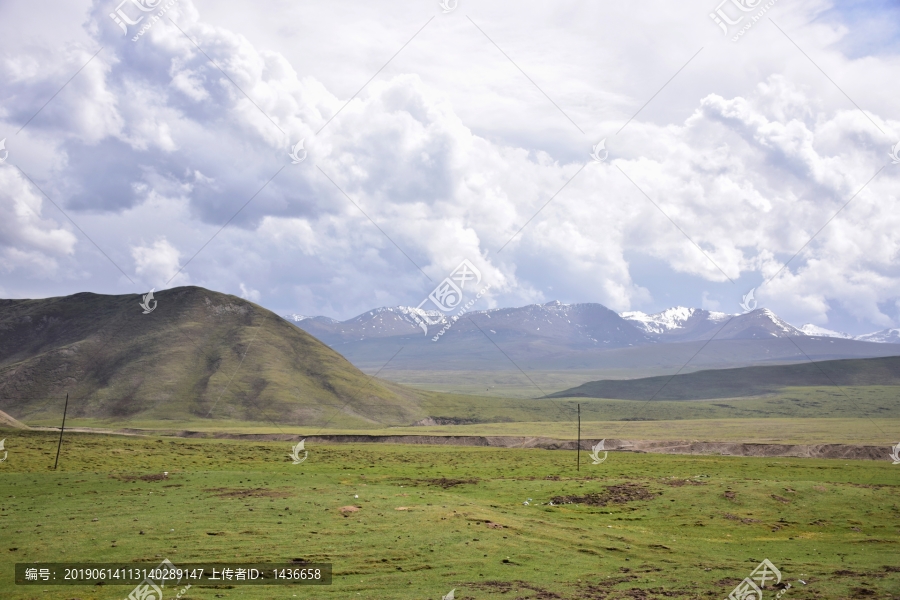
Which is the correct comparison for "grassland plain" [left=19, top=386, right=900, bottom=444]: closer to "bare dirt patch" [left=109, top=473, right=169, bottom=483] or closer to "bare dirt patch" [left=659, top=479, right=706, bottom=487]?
"bare dirt patch" [left=659, top=479, right=706, bottom=487]

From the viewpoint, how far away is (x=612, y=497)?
45.3 m

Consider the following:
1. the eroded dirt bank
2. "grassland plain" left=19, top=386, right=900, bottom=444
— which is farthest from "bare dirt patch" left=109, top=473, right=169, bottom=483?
"grassland plain" left=19, top=386, right=900, bottom=444

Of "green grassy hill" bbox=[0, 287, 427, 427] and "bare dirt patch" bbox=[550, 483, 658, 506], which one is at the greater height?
"green grassy hill" bbox=[0, 287, 427, 427]

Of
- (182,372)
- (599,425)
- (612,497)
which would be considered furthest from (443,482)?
(182,372)

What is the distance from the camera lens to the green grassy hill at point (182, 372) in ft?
495

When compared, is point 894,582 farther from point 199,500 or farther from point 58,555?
point 199,500

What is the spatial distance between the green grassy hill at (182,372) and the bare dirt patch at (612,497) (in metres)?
112

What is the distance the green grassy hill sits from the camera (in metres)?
151

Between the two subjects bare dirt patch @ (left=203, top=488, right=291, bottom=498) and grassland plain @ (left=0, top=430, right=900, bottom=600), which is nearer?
grassland plain @ (left=0, top=430, right=900, bottom=600)

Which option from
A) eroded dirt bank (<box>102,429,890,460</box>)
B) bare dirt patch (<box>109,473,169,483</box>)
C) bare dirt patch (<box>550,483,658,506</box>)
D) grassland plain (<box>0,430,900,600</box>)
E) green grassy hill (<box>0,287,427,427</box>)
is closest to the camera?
grassland plain (<box>0,430,900,600</box>)

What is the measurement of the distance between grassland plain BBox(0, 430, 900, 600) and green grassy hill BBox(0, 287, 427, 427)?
97205 mm

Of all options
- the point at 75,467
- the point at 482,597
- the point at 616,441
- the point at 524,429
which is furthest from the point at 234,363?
the point at 482,597

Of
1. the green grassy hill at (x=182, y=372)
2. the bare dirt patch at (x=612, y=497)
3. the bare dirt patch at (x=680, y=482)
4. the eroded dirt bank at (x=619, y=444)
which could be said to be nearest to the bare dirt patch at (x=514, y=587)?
the bare dirt patch at (x=612, y=497)

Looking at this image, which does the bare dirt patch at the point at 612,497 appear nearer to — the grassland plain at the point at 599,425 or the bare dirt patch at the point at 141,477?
the bare dirt patch at the point at 141,477
